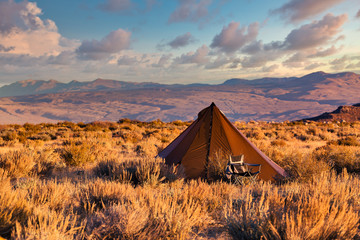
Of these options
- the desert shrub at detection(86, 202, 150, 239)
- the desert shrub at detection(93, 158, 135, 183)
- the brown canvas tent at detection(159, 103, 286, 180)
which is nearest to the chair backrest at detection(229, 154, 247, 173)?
the brown canvas tent at detection(159, 103, 286, 180)

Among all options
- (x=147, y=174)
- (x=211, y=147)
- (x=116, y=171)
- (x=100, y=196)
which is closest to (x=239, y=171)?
(x=211, y=147)

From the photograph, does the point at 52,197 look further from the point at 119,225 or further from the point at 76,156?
the point at 76,156

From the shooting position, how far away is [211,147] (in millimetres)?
7352

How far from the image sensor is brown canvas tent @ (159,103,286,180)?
23.4ft

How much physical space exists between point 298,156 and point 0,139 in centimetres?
1610

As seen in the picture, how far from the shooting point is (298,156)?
726cm

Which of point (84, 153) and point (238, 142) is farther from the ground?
point (238, 142)

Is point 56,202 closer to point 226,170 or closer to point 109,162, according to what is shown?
point 109,162

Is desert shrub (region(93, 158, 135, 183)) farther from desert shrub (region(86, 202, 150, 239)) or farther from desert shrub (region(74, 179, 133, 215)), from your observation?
desert shrub (region(86, 202, 150, 239))

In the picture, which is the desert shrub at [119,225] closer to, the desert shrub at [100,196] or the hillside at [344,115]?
the desert shrub at [100,196]

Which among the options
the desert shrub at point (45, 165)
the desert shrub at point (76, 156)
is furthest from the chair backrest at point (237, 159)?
the desert shrub at point (45, 165)

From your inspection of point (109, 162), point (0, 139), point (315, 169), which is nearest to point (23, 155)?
point (109, 162)

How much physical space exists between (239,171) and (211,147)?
42.4 inches

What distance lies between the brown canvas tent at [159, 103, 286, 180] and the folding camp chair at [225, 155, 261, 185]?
40 cm
